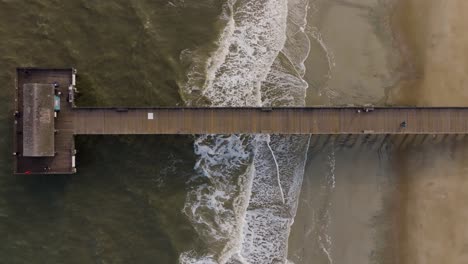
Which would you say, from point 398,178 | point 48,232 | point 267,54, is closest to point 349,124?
point 398,178

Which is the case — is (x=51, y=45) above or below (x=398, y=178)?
above

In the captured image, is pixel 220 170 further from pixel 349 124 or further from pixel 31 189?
pixel 31 189

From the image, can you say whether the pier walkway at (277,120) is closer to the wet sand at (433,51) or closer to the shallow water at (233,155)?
the shallow water at (233,155)

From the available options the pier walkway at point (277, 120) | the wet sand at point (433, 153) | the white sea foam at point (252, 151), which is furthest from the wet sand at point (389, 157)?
the pier walkway at point (277, 120)

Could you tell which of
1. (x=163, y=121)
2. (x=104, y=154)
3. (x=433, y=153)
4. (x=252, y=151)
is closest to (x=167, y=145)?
(x=163, y=121)

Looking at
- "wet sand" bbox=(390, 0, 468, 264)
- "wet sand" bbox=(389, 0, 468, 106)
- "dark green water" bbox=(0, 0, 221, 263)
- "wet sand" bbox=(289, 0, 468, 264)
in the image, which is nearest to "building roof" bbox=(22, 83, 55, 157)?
"dark green water" bbox=(0, 0, 221, 263)
